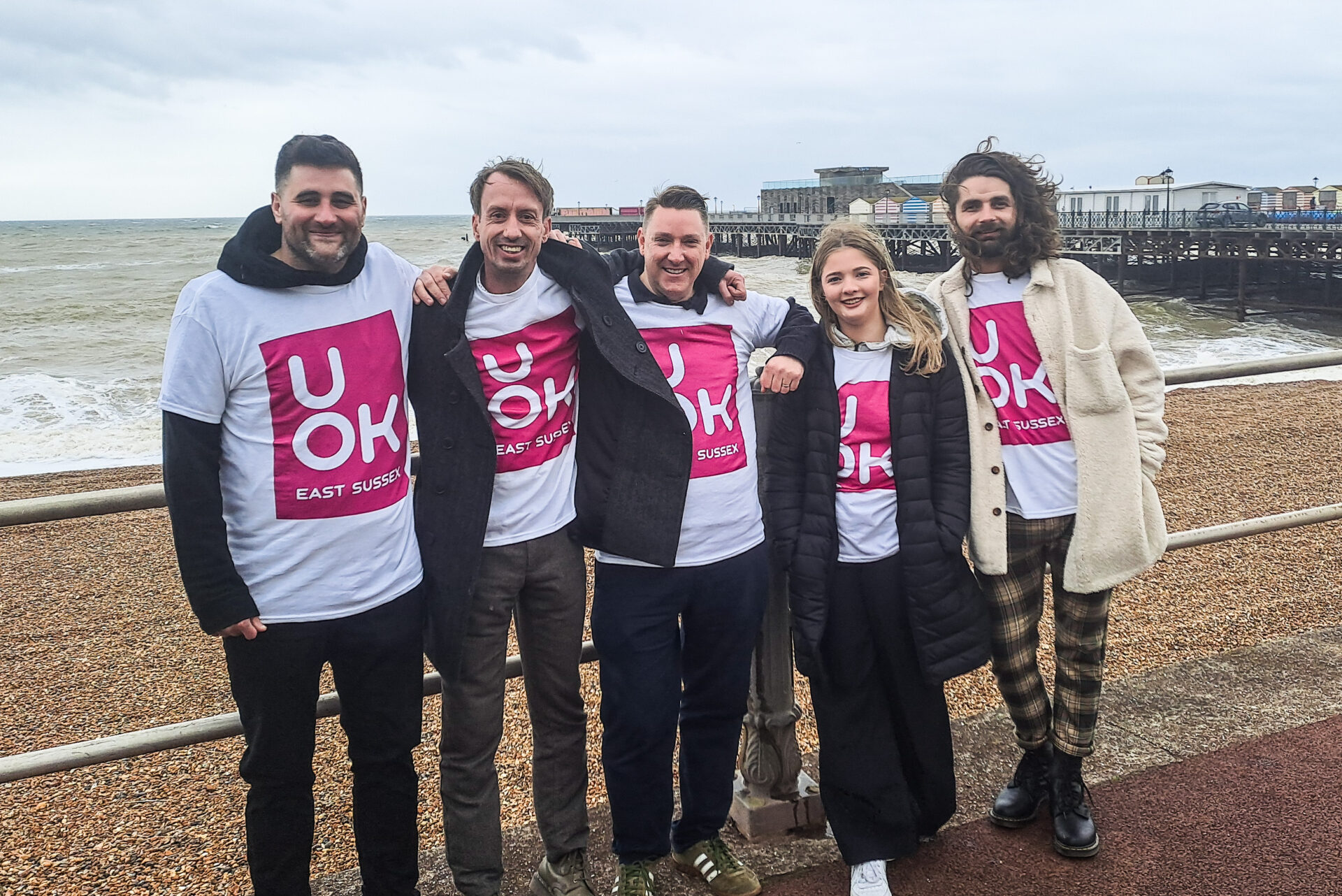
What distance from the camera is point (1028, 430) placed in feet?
8.80

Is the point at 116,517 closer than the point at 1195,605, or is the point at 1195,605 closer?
the point at 1195,605

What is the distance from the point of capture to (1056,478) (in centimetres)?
268

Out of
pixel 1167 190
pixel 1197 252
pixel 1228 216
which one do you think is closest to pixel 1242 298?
pixel 1197 252

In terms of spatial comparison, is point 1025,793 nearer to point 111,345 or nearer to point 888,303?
point 888,303

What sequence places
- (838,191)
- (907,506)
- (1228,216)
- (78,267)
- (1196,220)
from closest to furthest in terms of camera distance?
(907,506) < (1228,216) < (1196,220) < (78,267) < (838,191)

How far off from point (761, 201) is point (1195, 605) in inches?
3533

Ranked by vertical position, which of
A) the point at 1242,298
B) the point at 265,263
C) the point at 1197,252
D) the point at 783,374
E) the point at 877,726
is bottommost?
the point at 877,726

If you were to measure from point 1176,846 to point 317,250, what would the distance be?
2.65 metres

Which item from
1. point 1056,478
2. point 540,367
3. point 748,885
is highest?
point 540,367

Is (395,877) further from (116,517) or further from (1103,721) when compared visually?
(116,517)

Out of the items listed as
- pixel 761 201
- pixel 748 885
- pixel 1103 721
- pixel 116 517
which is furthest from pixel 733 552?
pixel 761 201

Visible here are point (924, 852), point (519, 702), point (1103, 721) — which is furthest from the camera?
point (519, 702)

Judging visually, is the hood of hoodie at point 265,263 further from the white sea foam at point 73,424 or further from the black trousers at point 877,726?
the white sea foam at point 73,424

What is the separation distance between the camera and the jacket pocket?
2613 millimetres
